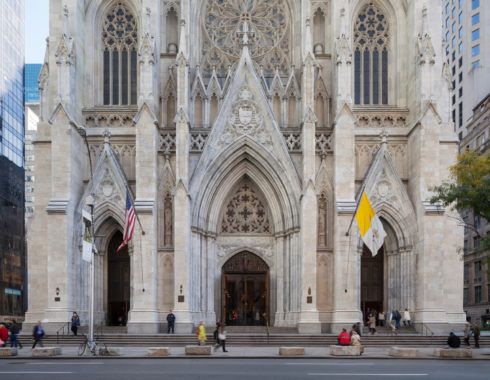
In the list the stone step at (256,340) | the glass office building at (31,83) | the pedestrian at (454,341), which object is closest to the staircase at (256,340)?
the stone step at (256,340)

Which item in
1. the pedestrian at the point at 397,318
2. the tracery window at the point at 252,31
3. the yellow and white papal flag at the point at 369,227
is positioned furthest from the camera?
the tracery window at the point at 252,31

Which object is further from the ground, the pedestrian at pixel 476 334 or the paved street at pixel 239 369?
the paved street at pixel 239 369

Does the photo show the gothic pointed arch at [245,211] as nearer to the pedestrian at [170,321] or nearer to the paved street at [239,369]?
the pedestrian at [170,321]

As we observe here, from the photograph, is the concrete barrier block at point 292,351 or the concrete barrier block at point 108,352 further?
the concrete barrier block at point 108,352

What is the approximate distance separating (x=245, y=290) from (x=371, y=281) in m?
7.53

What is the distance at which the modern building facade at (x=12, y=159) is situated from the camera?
6694cm

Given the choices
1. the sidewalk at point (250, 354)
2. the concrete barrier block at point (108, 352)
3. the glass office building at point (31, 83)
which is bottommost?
the sidewalk at point (250, 354)

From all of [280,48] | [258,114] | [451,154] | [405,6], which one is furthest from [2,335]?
[405,6]

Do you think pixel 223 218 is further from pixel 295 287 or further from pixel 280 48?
pixel 280 48

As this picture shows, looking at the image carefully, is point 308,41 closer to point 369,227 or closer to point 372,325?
point 369,227

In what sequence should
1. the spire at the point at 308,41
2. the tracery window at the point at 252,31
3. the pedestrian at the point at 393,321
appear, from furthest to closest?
the tracery window at the point at 252,31 → the spire at the point at 308,41 → the pedestrian at the point at 393,321

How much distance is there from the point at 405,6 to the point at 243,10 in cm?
985

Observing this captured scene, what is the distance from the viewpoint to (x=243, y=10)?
3944 cm

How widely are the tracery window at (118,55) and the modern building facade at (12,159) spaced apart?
106ft
